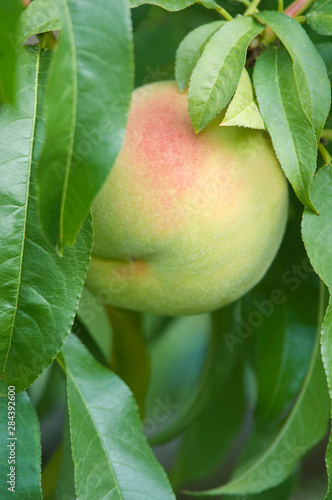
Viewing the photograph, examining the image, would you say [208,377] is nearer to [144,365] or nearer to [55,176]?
[144,365]

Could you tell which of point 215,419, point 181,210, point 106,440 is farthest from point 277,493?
point 181,210

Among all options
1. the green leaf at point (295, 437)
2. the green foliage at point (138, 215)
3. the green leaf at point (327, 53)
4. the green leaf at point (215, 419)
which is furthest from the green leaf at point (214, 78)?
the green leaf at point (215, 419)

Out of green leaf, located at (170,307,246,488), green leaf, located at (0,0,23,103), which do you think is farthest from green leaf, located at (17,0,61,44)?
green leaf, located at (170,307,246,488)

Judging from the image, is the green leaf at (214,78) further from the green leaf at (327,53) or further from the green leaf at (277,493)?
the green leaf at (277,493)

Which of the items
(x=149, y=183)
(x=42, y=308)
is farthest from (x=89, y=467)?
(x=149, y=183)

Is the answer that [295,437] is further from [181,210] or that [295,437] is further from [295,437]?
[181,210]
